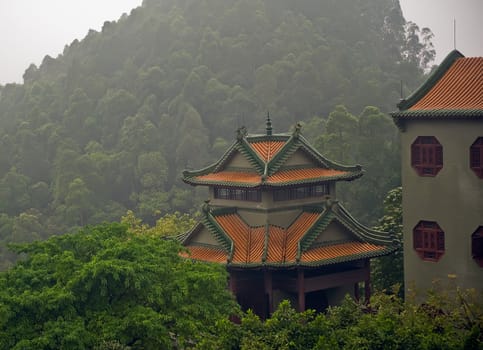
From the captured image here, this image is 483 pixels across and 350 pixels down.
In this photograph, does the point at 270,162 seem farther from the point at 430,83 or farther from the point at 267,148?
the point at 430,83

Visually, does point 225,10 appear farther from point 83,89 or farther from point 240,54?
point 83,89

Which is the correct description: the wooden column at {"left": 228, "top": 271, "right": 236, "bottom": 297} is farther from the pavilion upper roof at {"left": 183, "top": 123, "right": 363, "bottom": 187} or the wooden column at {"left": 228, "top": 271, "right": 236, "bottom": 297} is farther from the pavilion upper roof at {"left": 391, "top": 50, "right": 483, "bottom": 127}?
the pavilion upper roof at {"left": 391, "top": 50, "right": 483, "bottom": 127}

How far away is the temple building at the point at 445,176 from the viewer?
1275 inches

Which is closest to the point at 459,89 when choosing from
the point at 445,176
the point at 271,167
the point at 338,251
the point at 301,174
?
the point at 445,176

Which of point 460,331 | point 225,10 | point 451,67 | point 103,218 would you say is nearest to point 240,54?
point 225,10

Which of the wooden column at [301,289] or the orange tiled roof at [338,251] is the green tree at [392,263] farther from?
the wooden column at [301,289]

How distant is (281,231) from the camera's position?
3572 cm

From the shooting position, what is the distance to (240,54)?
11944 cm

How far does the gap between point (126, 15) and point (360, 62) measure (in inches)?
1536

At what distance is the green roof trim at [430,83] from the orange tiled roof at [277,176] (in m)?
4.60

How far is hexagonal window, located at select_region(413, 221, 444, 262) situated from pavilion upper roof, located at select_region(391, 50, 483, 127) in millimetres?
3979

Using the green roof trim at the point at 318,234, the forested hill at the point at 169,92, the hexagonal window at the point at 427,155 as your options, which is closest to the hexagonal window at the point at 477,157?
the hexagonal window at the point at 427,155

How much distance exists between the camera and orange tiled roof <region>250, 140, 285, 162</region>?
36500mm

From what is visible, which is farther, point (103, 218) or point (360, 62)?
point (360, 62)
